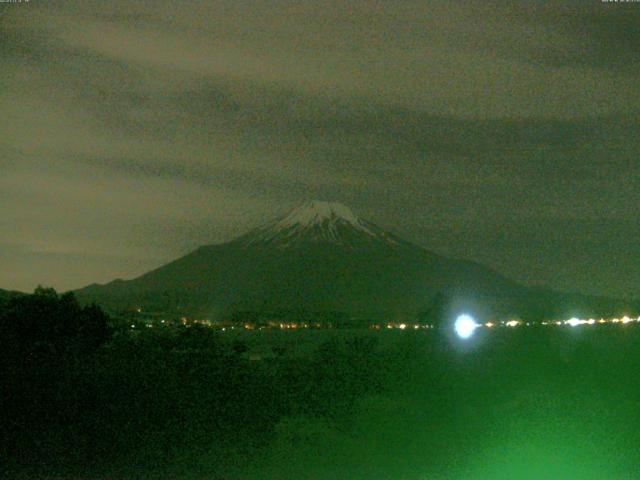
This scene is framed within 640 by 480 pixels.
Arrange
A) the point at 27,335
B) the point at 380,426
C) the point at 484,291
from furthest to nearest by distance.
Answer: the point at 484,291
the point at 27,335
the point at 380,426

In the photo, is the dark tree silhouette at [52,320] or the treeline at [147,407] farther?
the dark tree silhouette at [52,320]

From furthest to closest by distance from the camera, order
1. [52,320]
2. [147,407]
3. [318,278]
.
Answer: [318,278], [52,320], [147,407]

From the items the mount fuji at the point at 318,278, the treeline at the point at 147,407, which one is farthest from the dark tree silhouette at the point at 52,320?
the mount fuji at the point at 318,278

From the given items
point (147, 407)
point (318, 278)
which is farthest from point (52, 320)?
point (318, 278)

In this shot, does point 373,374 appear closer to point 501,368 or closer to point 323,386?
point 323,386

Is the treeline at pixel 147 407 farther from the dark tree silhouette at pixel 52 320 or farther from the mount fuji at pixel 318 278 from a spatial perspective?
the mount fuji at pixel 318 278

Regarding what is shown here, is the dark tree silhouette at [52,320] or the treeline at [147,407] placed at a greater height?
the dark tree silhouette at [52,320]

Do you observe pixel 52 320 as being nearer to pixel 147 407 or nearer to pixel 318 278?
pixel 147 407

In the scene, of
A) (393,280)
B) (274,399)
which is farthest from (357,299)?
(274,399)

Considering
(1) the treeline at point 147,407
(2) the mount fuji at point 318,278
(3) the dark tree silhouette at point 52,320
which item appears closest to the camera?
(1) the treeline at point 147,407

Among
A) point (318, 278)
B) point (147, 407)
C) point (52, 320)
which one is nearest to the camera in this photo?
point (147, 407)

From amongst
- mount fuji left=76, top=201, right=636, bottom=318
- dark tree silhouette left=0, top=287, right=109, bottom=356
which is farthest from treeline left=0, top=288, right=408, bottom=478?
mount fuji left=76, top=201, right=636, bottom=318
